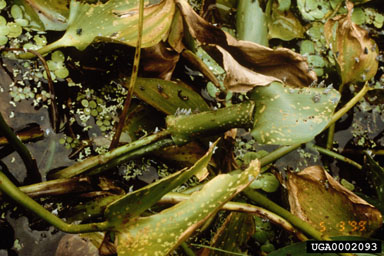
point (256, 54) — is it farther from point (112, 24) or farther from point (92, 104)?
point (92, 104)

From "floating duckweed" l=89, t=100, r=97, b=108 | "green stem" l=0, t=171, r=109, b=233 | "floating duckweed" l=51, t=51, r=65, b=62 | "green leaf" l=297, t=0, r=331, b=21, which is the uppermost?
"green leaf" l=297, t=0, r=331, b=21

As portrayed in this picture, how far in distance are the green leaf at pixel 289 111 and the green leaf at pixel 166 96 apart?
192 millimetres

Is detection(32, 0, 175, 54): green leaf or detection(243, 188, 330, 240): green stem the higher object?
detection(32, 0, 175, 54): green leaf

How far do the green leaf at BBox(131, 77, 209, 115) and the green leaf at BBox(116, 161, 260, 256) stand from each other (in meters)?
0.31

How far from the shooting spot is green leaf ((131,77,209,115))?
2.86 ft

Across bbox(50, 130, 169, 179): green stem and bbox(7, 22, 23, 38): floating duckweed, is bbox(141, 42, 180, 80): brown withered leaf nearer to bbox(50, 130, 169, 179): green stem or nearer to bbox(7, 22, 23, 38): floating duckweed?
bbox(50, 130, 169, 179): green stem

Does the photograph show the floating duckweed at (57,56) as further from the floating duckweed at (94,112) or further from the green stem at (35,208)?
the green stem at (35,208)

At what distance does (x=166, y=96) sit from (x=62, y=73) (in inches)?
11.9

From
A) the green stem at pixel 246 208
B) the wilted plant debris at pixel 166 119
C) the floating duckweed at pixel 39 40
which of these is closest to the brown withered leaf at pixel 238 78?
the wilted plant debris at pixel 166 119

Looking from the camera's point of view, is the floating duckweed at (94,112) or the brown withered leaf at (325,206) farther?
the floating duckweed at (94,112)

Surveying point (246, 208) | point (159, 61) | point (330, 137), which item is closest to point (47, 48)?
point (159, 61)

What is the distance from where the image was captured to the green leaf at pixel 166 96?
34.3 inches

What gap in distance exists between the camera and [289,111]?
0.75 metres

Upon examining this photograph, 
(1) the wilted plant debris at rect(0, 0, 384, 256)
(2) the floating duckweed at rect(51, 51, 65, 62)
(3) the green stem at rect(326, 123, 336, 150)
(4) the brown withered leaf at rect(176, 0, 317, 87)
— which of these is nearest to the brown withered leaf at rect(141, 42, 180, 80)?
(1) the wilted plant debris at rect(0, 0, 384, 256)
